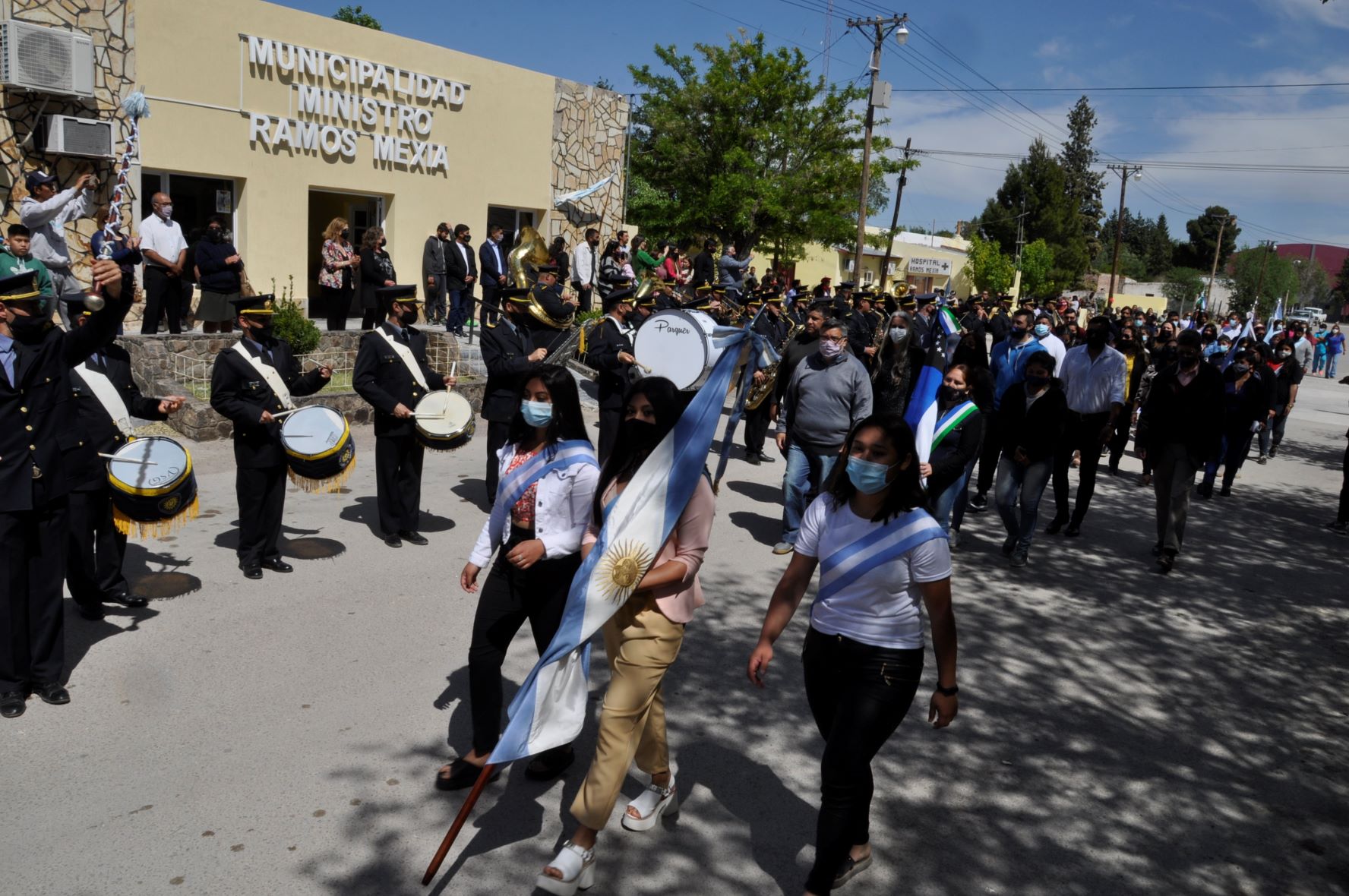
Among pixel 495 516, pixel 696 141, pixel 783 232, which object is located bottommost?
pixel 495 516

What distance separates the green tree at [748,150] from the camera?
27.4 meters

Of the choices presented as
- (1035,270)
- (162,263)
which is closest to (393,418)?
(162,263)

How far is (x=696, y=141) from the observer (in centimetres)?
2831

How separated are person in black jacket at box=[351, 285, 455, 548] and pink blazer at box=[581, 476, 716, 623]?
4.28 m

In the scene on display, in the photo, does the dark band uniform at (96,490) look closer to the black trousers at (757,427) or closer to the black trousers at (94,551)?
the black trousers at (94,551)

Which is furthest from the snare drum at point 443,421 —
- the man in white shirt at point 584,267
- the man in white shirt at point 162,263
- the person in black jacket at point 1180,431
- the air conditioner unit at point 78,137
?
the man in white shirt at point 584,267

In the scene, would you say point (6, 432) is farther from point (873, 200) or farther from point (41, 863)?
point (873, 200)

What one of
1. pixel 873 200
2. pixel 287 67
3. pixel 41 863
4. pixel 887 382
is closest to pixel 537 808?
pixel 41 863

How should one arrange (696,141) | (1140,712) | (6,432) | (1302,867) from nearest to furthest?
(1302,867) → (6,432) → (1140,712) → (696,141)

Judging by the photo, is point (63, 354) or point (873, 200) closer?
point (63, 354)

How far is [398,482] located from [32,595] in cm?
314

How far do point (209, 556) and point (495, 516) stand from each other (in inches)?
151

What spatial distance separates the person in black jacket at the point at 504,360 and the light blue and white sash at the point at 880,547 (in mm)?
4808

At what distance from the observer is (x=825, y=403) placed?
8.03 meters
